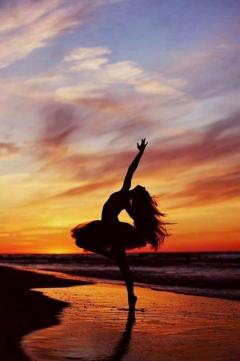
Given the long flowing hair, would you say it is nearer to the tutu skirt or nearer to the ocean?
the tutu skirt

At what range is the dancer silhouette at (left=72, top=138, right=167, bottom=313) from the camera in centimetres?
1105

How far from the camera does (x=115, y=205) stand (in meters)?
11.0

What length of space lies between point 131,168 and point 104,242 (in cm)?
193

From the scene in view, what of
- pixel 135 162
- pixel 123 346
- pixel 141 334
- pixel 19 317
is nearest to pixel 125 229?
pixel 135 162

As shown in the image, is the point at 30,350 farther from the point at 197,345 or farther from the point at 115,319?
the point at 115,319

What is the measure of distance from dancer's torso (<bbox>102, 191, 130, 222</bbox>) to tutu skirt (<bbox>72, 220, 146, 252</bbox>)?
0.48ft

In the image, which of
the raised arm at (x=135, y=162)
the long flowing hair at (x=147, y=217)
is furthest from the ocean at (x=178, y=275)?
the raised arm at (x=135, y=162)

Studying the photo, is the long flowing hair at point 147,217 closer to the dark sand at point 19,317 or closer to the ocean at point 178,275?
the dark sand at point 19,317

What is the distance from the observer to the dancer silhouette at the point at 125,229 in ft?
36.2

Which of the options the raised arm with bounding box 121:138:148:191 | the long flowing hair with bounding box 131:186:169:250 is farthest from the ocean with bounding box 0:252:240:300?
the raised arm with bounding box 121:138:148:191

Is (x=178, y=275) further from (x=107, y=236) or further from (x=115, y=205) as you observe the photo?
(x=115, y=205)

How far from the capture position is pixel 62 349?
6.56 metres

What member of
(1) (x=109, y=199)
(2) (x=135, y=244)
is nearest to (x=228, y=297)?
(2) (x=135, y=244)

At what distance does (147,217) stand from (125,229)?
1.82 ft
